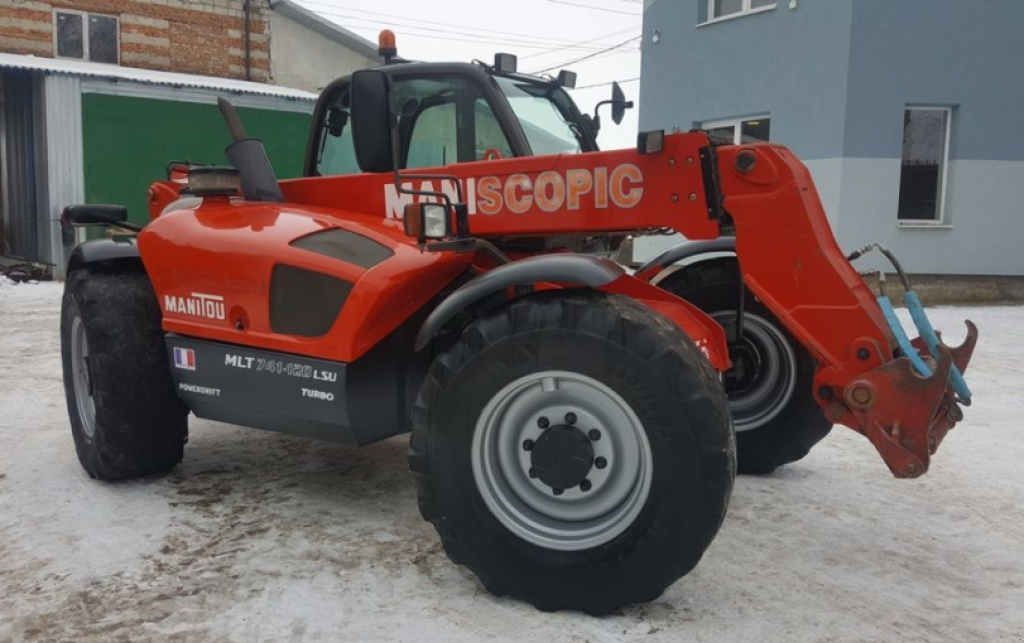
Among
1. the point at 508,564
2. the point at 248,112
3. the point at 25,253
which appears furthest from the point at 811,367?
the point at 25,253

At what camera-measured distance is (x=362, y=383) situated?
3.21 metres

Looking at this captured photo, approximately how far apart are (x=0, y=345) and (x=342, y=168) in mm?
5802

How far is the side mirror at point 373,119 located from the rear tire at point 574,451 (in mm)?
824

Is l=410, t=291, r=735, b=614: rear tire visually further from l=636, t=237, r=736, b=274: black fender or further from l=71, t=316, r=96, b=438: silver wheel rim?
l=71, t=316, r=96, b=438: silver wheel rim

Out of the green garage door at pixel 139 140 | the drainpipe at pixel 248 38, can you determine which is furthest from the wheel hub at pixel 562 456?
the drainpipe at pixel 248 38

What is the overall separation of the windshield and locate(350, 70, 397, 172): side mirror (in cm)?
83

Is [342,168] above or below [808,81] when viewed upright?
below

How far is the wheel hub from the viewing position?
2.71 metres

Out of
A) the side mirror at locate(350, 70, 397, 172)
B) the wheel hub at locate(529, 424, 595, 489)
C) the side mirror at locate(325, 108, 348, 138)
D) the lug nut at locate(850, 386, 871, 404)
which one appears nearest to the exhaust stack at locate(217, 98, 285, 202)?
the side mirror at locate(325, 108, 348, 138)

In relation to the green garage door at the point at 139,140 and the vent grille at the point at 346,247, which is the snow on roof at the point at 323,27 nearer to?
the green garage door at the point at 139,140

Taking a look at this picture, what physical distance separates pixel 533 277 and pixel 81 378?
2874mm

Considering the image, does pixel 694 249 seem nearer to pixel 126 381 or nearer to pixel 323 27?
pixel 126 381

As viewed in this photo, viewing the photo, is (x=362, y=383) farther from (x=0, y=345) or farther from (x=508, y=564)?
(x=0, y=345)

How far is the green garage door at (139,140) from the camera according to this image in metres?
15.1
